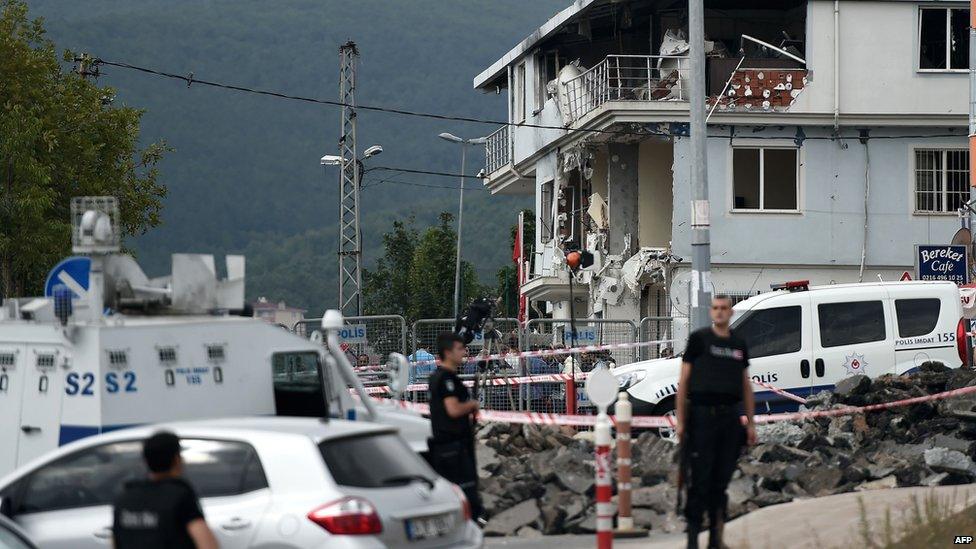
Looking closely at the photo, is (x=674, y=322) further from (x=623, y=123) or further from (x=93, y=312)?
(x=93, y=312)

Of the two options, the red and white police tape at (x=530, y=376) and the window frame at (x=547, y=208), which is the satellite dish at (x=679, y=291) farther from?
the red and white police tape at (x=530, y=376)

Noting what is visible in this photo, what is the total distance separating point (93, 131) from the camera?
106 ft

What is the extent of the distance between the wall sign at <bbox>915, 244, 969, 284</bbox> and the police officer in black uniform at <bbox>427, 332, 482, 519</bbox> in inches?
573

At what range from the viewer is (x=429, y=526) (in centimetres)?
868

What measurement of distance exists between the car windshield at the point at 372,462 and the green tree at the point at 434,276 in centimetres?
6799

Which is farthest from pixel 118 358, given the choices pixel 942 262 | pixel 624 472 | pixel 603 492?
pixel 942 262

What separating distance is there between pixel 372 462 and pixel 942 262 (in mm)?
17416

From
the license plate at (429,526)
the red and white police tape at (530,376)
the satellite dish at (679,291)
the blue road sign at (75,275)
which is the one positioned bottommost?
the license plate at (429,526)

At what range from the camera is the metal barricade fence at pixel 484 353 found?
22.1m

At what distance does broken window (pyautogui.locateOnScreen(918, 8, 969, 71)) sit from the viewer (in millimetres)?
33188

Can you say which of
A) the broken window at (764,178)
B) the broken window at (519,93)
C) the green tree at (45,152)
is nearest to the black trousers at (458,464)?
the green tree at (45,152)

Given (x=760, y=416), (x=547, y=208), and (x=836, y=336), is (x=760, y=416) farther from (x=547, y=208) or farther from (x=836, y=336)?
(x=547, y=208)

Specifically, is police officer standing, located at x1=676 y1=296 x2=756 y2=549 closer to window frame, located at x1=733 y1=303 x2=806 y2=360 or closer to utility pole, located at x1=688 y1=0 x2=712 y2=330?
window frame, located at x1=733 y1=303 x2=806 y2=360

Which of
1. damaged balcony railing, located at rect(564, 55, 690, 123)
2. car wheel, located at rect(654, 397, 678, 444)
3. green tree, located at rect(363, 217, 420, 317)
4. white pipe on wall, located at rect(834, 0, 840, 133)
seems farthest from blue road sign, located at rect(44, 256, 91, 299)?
green tree, located at rect(363, 217, 420, 317)
